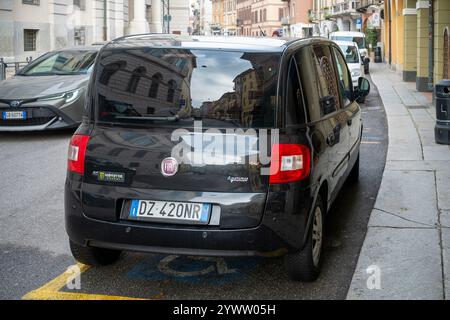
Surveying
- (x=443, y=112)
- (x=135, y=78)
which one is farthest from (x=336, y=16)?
(x=135, y=78)

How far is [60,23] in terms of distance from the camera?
1131 inches

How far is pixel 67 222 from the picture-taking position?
14.9 ft

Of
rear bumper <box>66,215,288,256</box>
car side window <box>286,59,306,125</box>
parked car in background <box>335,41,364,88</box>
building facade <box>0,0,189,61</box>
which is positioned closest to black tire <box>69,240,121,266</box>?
rear bumper <box>66,215,288,256</box>

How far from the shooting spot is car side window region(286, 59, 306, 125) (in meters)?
→ 4.35

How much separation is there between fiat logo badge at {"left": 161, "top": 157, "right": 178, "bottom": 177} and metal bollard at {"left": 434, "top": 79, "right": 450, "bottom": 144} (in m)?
7.20

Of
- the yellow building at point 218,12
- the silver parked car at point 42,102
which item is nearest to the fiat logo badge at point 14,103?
the silver parked car at point 42,102

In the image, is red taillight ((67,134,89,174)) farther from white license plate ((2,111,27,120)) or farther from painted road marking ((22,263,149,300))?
white license plate ((2,111,27,120))

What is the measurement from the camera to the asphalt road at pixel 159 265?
14.8 ft

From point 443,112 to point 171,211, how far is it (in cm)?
735

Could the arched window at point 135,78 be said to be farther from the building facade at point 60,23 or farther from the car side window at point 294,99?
the building facade at point 60,23

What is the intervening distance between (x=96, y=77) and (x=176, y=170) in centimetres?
99

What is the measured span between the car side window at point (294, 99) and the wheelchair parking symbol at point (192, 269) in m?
1.26
